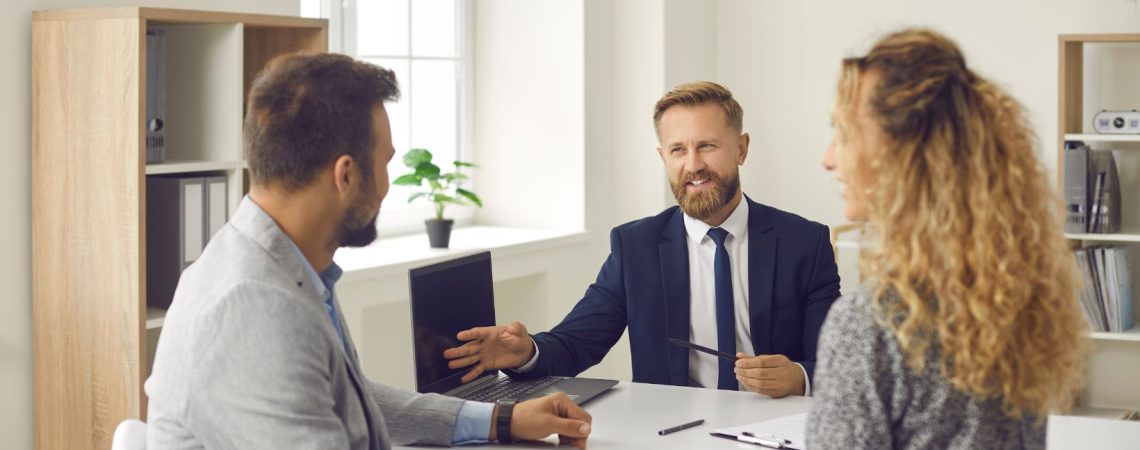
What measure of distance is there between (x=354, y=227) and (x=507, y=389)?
781mm

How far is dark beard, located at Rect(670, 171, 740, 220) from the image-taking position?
8.93 ft

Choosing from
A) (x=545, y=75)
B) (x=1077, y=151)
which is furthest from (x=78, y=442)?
(x=1077, y=151)

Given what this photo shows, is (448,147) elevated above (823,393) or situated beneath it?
elevated above

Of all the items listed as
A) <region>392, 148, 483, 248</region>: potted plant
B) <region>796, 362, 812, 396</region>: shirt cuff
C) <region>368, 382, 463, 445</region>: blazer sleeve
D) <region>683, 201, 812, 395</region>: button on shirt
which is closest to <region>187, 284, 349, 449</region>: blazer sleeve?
<region>368, 382, 463, 445</region>: blazer sleeve

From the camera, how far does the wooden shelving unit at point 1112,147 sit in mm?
4438

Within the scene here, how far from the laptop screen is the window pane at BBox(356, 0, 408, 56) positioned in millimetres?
2003

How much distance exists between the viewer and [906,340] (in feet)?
4.11

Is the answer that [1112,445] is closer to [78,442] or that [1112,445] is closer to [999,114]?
[999,114]

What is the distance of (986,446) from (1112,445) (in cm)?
93

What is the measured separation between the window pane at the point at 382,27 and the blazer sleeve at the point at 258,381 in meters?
2.80

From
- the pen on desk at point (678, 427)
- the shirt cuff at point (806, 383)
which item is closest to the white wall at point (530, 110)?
the shirt cuff at point (806, 383)

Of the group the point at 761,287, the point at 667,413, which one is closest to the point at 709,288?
the point at 761,287

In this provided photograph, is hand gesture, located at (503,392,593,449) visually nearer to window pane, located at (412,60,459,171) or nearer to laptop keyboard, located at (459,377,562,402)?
laptop keyboard, located at (459,377,562,402)

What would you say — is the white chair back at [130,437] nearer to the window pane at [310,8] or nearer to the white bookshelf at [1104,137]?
the window pane at [310,8]
